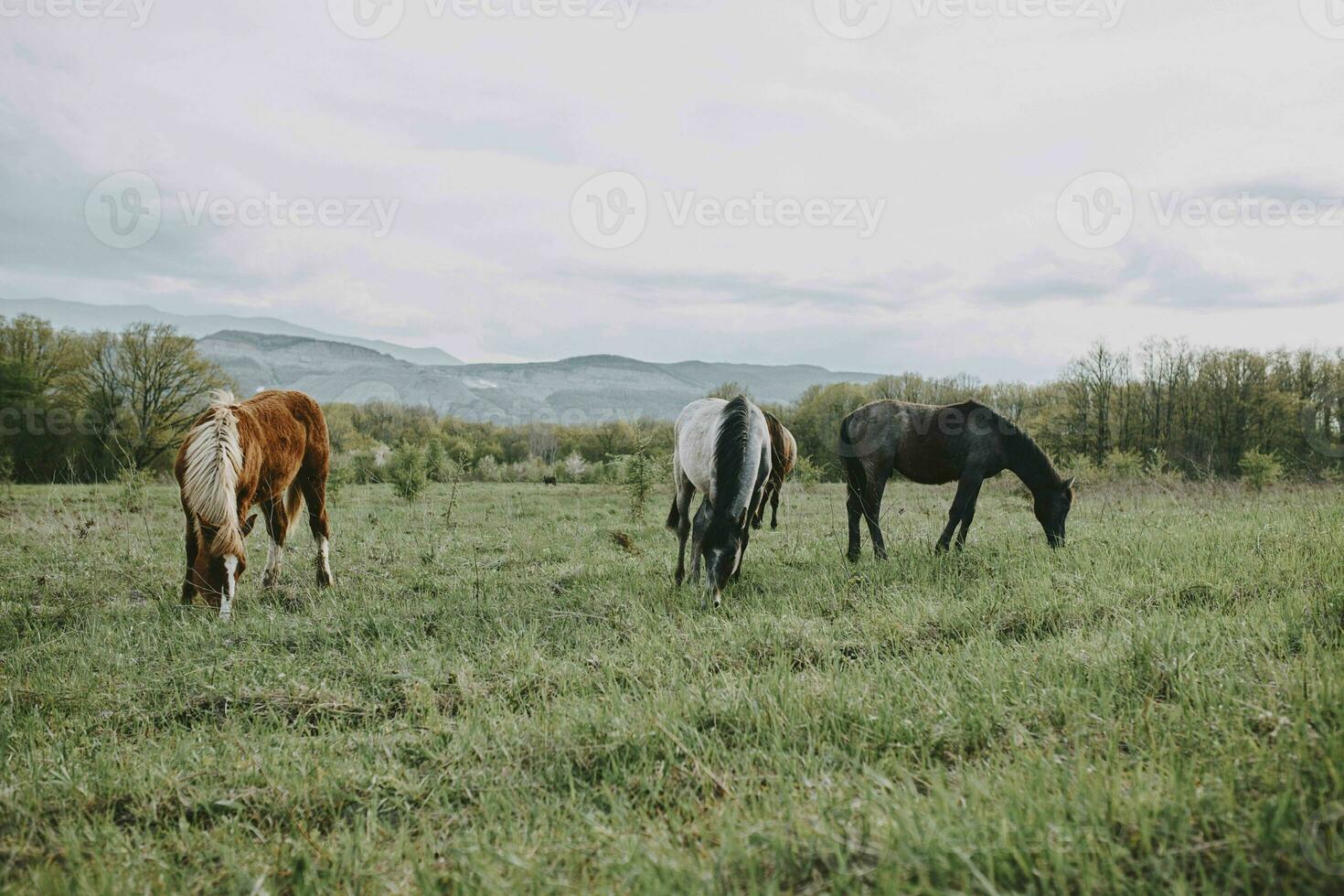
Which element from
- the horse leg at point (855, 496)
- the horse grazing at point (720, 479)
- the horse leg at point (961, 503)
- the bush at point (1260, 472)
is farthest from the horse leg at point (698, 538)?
the bush at point (1260, 472)

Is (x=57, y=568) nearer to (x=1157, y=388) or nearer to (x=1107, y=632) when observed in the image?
(x=1107, y=632)

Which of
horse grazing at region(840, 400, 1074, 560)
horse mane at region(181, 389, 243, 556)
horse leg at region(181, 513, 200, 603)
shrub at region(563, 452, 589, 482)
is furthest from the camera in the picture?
shrub at region(563, 452, 589, 482)

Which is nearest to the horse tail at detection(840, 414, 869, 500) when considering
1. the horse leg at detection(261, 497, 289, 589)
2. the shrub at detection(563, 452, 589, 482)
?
the horse leg at detection(261, 497, 289, 589)

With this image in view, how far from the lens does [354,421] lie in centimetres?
6912

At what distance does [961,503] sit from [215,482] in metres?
8.26

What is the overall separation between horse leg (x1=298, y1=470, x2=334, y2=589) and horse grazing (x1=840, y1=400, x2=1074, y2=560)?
21.1ft

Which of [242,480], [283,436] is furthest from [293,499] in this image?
[242,480]

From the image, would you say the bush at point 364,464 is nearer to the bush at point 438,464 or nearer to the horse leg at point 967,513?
the bush at point 438,464

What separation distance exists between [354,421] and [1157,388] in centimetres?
6892

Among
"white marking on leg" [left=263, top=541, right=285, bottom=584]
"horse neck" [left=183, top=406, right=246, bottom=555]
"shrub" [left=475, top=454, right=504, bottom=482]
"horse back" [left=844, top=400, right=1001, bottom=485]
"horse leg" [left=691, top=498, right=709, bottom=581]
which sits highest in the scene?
"horse back" [left=844, top=400, right=1001, bottom=485]

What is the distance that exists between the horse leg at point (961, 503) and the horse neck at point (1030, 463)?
702 mm

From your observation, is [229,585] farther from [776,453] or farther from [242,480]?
[776,453]

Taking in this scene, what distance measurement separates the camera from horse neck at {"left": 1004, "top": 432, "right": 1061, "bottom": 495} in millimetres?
9383

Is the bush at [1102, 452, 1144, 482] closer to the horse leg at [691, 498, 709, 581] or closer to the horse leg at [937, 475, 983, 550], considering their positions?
the horse leg at [937, 475, 983, 550]
